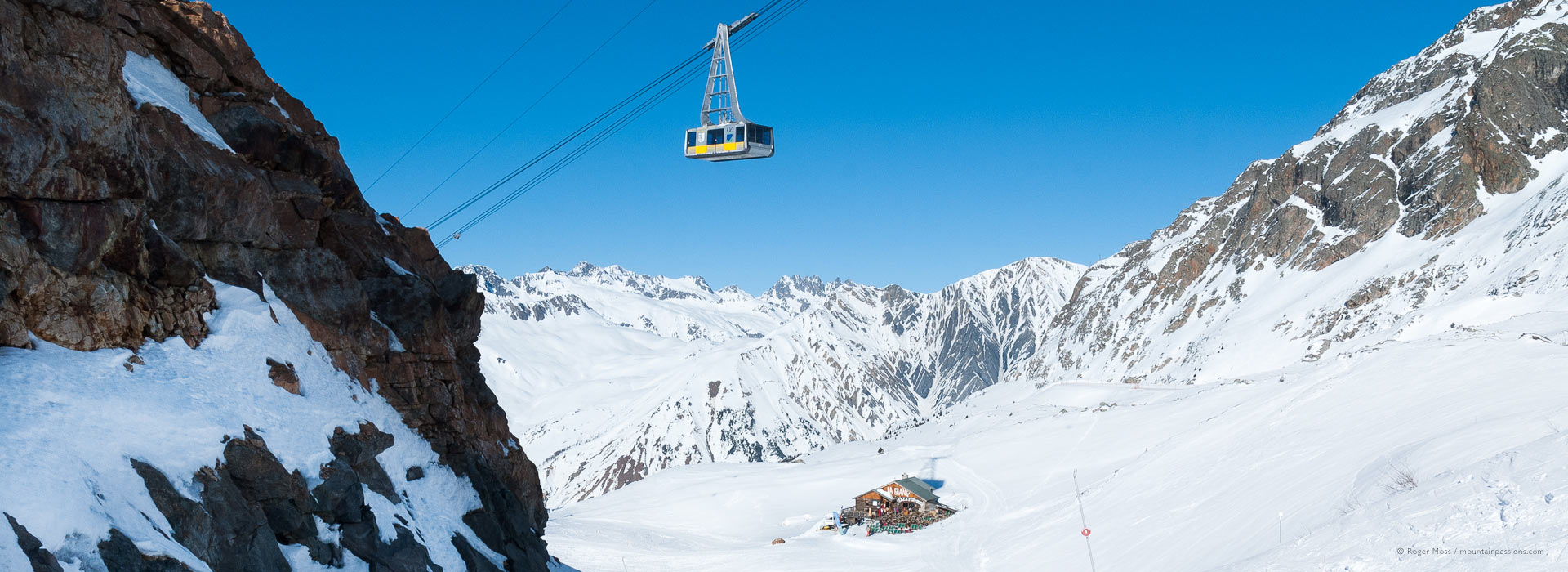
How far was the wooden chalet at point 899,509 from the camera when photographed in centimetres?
5281

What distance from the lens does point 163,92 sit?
22.6 metres

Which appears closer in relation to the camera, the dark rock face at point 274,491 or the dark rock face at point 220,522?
the dark rock face at point 220,522

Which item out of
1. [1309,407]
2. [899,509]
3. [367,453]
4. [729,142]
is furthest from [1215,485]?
[899,509]

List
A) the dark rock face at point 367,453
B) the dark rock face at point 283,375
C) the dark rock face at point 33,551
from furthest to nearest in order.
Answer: the dark rock face at point 367,453 < the dark rock face at point 283,375 < the dark rock face at point 33,551

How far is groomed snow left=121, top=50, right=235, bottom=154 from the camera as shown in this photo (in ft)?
70.6

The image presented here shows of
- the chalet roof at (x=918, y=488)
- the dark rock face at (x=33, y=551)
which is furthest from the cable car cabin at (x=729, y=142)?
the chalet roof at (x=918, y=488)

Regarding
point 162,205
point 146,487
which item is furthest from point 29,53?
point 146,487

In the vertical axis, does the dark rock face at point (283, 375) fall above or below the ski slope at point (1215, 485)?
above

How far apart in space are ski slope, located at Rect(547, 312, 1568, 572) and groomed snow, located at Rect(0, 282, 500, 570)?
17489mm

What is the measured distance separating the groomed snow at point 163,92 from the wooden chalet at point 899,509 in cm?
3741

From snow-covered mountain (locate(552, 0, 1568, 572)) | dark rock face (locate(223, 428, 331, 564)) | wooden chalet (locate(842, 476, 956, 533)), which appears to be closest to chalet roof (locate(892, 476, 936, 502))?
wooden chalet (locate(842, 476, 956, 533))

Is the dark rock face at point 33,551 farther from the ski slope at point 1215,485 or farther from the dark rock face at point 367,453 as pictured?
the ski slope at point 1215,485

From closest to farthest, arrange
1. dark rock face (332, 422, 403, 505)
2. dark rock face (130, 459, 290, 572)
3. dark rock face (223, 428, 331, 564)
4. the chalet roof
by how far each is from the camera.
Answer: dark rock face (130, 459, 290, 572) < dark rock face (223, 428, 331, 564) < dark rock face (332, 422, 403, 505) < the chalet roof

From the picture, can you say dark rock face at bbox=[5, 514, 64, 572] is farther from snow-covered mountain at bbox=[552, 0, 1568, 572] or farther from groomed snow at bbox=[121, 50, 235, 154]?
snow-covered mountain at bbox=[552, 0, 1568, 572]
